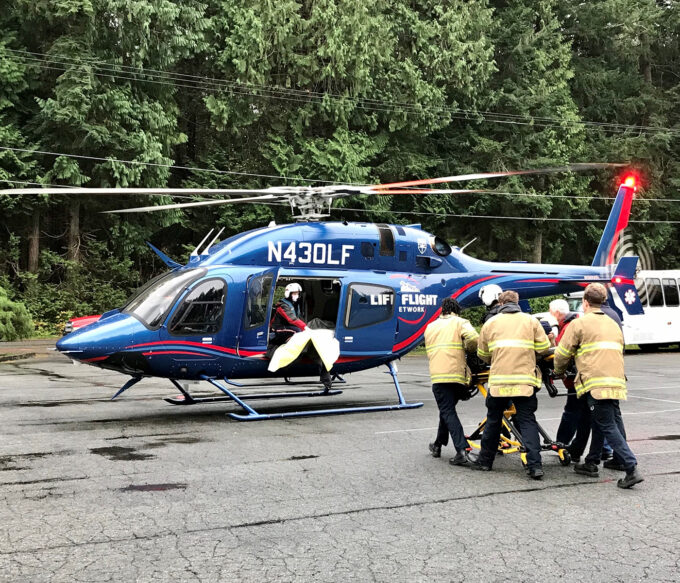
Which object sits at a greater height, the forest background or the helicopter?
the forest background

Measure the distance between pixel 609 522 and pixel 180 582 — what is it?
330 centimetres

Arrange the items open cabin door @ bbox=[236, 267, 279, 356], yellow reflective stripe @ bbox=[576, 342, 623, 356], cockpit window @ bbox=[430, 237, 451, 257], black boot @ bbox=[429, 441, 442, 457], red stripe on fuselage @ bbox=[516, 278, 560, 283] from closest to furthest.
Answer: yellow reflective stripe @ bbox=[576, 342, 623, 356], black boot @ bbox=[429, 441, 442, 457], open cabin door @ bbox=[236, 267, 279, 356], cockpit window @ bbox=[430, 237, 451, 257], red stripe on fuselage @ bbox=[516, 278, 560, 283]

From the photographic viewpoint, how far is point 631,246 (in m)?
17.0

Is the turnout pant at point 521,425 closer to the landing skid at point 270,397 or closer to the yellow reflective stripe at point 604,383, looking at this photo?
the yellow reflective stripe at point 604,383

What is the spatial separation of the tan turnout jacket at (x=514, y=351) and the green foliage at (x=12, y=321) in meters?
19.1

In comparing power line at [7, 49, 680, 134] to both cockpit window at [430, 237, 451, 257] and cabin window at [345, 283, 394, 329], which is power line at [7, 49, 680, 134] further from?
cabin window at [345, 283, 394, 329]

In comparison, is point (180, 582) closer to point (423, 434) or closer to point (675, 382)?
point (423, 434)

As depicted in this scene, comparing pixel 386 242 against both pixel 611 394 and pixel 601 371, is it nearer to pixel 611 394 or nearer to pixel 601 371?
pixel 601 371

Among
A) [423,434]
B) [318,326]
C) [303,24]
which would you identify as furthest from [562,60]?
[423,434]

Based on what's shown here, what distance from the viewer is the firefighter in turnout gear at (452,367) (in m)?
8.14

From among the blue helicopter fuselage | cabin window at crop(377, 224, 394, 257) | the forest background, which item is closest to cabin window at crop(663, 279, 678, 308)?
the forest background

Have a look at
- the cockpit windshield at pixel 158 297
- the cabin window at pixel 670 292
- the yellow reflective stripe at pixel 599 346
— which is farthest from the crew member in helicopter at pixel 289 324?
the cabin window at pixel 670 292

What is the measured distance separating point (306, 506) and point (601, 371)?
3.01m

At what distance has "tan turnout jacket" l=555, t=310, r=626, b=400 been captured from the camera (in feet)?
23.8
